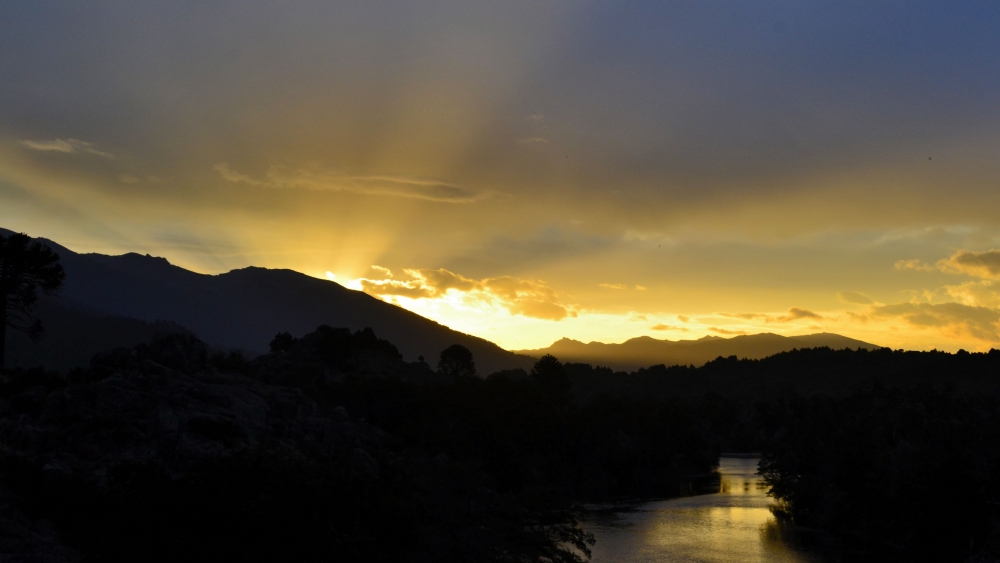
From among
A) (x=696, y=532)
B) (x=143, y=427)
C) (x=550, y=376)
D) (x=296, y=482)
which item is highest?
(x=550, y=376)

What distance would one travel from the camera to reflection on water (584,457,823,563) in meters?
63.3

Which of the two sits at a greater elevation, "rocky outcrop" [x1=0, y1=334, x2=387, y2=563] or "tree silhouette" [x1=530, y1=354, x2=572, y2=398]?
"tree silhouette" [x1=530, y1=354, x2=572, y2=398]

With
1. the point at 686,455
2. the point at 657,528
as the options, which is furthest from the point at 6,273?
the point at 686,455

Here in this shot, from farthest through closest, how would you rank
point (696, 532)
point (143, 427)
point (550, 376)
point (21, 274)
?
point (550, 376) < point (696, 532) < point (21, 274) < point (143, 427)

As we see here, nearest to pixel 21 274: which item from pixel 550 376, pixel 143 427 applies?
pixel 143 427

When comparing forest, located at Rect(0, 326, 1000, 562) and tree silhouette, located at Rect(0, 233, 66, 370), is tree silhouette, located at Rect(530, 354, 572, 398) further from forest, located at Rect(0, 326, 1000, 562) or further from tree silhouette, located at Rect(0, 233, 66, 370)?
tree silhouette, located at Rect(0, 233, 66, 370)

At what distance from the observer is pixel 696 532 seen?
74000 millimetres

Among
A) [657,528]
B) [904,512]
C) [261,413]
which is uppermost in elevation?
[261,413]

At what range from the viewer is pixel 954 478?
58.5 metres

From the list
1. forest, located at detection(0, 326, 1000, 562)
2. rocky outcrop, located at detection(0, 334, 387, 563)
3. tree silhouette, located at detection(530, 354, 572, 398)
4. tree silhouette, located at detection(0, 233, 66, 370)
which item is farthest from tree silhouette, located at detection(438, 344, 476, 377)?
rocky outcrop, located at detection(0, 334, 387, 563)

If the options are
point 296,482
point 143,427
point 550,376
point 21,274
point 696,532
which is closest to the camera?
point 296,482

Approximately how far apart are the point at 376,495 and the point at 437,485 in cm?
1068

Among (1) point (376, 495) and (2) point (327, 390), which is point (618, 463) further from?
(1) point (376, 495)

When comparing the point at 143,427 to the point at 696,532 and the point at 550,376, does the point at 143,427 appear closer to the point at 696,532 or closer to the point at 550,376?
the point at 696,532
